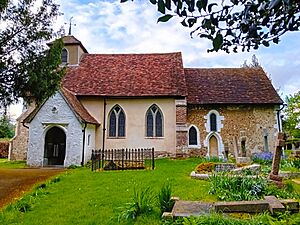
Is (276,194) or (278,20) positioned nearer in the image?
(278,20)

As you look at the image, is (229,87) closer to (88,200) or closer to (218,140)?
(218,140)

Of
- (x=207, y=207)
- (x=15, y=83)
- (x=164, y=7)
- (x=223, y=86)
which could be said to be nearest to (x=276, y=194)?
(x=207, y=207)

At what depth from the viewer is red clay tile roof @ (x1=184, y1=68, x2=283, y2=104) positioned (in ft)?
74.4

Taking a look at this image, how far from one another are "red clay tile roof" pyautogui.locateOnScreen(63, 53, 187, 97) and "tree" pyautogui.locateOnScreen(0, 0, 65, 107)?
24.5 feet

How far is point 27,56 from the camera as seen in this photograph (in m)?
14.0

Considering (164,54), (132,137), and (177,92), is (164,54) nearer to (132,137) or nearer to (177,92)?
(177,92)

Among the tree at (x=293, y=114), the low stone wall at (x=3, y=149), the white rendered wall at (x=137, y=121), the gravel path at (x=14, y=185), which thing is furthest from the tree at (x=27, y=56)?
the tree at (x=293, y=114)

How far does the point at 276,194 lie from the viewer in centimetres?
779

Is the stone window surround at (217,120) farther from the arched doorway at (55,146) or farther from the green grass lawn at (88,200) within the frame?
the green grass lawn at (88,200)

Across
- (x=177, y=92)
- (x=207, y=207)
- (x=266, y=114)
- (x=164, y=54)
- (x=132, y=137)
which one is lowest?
(x=207, y=207)

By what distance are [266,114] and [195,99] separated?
18.6ft

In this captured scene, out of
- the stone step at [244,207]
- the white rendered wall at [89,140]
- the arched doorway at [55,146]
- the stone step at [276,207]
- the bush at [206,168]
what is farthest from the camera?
the arched doorway at [55,146]

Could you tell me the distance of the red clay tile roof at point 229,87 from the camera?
22.7 m

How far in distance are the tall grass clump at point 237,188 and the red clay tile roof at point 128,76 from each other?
13267 mm
